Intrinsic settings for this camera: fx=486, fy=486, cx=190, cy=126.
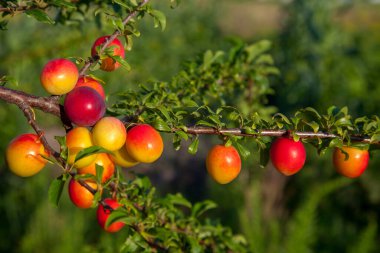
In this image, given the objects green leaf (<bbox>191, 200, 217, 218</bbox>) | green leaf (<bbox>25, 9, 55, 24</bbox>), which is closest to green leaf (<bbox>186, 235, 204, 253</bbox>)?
green leaf (<bbox>191, 200, 217, 218</bbox>)

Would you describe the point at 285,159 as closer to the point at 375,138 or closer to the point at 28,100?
the point at 375,138

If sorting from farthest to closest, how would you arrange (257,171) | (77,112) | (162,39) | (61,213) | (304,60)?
(162,39), (304,60), (257,171), (61,213), (77,112)

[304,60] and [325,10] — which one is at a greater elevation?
[325,10]

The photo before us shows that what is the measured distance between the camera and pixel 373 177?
313 centimetres

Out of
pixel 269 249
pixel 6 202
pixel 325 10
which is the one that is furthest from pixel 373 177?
pixel 6 202

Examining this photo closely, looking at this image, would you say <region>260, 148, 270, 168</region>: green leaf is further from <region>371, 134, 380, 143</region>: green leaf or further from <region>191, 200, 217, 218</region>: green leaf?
<region>191, 200, 217, 218</region>: green leaf

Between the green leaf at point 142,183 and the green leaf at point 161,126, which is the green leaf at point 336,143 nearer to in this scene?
the green leaf at point 161,126

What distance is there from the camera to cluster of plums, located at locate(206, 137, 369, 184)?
763 mm

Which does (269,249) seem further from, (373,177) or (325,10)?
(325,10)

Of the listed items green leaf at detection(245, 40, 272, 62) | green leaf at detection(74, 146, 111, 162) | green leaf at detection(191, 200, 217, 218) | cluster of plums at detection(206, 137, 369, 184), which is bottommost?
green leaf at detection(191, 200, 217, 218)

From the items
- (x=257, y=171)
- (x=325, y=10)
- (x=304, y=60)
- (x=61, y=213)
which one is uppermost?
(x=325, y=10)

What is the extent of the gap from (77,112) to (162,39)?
505 cm

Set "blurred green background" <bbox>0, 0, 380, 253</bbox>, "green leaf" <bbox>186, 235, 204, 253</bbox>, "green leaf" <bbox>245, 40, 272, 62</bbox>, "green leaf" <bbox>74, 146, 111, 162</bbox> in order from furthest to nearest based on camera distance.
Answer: "blurred green background" <bbox>0, 0, 380, 253</bbox>, "green leaf" <bbox>245, 40, 272, 62</bbox>, "green leaf" <bbox>186, 235, 204, 253</bbox>, "green leaf" <bbox>74, 146, 111, 162</bbox>

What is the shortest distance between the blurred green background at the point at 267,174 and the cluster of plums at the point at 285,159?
2.15 ft
